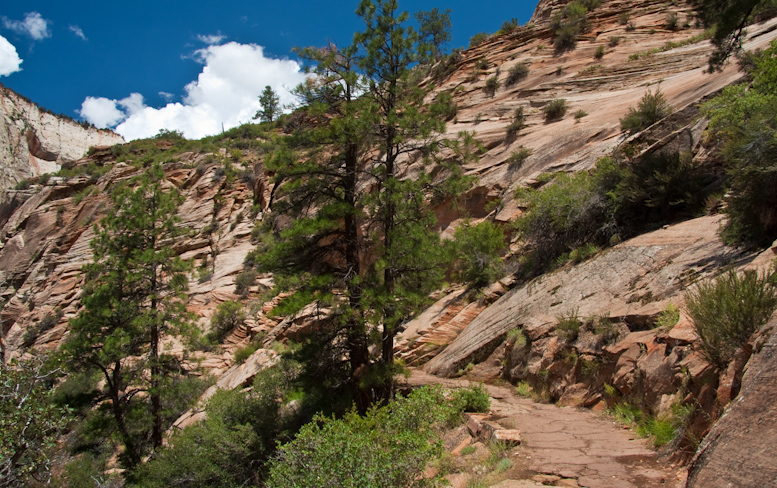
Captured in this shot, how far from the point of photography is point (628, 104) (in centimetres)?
1719

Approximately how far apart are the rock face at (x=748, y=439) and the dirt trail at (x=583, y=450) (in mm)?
840

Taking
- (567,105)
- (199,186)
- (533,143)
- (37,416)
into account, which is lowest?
(37,416)

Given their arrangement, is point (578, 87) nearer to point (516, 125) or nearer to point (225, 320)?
point (516, 125)

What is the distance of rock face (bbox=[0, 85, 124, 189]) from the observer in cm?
5372

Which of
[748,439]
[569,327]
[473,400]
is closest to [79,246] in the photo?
[473,400]

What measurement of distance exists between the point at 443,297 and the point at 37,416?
36.8 ft

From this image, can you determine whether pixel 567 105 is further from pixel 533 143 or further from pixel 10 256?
pixel 10 256

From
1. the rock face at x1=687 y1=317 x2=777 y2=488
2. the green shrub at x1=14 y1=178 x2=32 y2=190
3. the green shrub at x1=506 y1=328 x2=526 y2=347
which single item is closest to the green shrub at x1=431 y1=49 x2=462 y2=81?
the green shrub at x1=506 y1=328 x2=526 y2=347

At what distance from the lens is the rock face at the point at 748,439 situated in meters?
2.42

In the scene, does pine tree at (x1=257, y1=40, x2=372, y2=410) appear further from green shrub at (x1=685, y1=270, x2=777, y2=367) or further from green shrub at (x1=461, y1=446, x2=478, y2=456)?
green shrub at (x1=685, y1=270, x2=777, y2=367)

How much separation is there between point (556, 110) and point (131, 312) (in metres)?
19.2

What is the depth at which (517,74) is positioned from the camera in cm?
2527

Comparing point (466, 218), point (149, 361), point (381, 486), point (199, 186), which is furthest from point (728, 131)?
point (199, 186)

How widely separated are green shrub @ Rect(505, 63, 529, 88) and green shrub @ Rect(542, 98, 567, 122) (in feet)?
15.6
